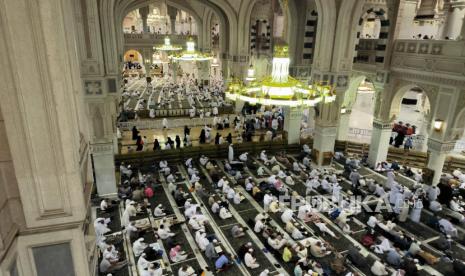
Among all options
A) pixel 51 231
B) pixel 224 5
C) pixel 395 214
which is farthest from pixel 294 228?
pixel 224 5

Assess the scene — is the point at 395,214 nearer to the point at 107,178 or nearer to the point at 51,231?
the point at 107,178

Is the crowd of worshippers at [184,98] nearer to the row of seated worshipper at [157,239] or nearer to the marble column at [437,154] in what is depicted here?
the row of seated worshipper at [157,239]

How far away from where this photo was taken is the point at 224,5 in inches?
521

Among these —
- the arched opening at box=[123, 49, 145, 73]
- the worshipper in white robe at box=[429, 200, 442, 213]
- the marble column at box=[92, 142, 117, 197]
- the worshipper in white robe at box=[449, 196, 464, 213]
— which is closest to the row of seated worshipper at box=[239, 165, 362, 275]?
the worshipper in white robe at box=[429, 200, 442, 213]

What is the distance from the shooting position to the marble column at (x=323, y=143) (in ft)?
33.6

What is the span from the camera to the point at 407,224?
781 centimetres

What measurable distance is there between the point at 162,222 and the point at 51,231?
5.17 meters

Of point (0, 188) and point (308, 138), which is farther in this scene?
point (308, 138)

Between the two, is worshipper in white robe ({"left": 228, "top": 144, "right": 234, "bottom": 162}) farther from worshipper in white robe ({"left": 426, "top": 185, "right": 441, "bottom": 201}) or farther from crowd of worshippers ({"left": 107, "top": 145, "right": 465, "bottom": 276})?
worshipper in white robe ({"left": 426, "top": 185, "right": 441, "bottom": 201})

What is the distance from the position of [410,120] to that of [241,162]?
1107 centimetres

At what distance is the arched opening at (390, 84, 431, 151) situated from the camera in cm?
1022

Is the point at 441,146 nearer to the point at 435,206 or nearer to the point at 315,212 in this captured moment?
the point at 435,206

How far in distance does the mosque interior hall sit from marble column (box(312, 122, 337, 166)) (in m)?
0.08

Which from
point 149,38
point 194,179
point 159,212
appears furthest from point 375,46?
point 149,38
